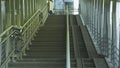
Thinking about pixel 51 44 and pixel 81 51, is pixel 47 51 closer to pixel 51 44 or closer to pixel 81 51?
pixel 51 44

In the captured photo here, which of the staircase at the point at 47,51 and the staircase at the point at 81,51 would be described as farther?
the staircase at the point at 81,51

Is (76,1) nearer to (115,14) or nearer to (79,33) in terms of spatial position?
(79,33)

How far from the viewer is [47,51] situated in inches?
394

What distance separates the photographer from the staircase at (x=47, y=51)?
7903 millimetres

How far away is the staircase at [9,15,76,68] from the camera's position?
25.9 feet

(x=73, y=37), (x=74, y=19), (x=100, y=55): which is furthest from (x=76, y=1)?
(x=100, y=55)

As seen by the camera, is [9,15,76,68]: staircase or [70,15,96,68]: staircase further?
[70,15,96,68]: staircase

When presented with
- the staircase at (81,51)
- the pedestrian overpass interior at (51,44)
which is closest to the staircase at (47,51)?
the pedestrian overpass interior at (51,44)

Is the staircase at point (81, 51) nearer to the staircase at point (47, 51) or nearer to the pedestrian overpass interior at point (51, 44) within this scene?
the pedestrian overpass interior at point (51, 44)

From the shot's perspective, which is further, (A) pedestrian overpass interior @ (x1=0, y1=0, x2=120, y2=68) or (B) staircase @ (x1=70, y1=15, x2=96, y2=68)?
(B) staircase @ (x1=70, y1=15, x2=96, y2=68)

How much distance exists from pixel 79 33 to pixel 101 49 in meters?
3.09

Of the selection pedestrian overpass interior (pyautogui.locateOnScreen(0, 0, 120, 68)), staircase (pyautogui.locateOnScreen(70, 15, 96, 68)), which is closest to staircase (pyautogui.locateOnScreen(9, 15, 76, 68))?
pedestrian overpass interior (pyautogui.locateOnScreen(0, 0, 120, 68))

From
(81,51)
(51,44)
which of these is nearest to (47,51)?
(51,44)

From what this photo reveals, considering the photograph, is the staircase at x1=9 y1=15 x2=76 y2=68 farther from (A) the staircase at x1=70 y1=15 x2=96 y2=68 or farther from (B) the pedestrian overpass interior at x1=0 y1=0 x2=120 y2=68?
(A) the staircase at x1=70 y1=15 x2=96 y2=68
